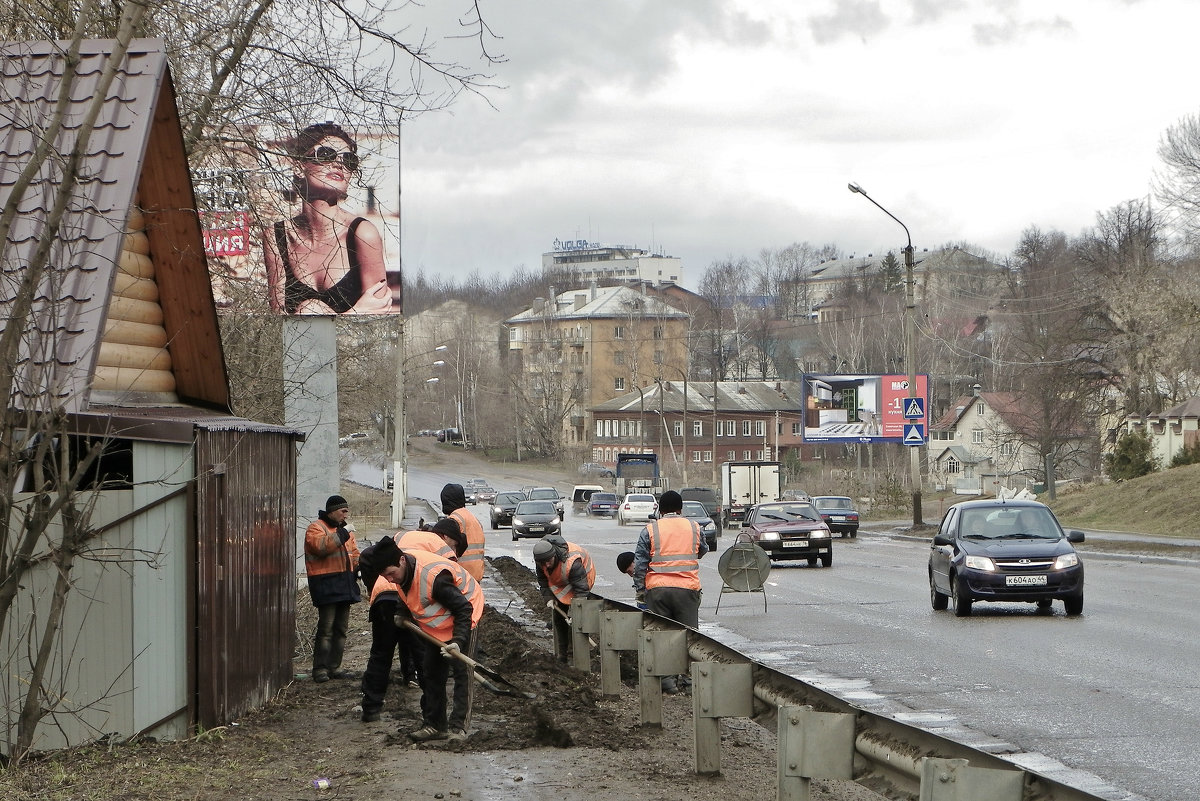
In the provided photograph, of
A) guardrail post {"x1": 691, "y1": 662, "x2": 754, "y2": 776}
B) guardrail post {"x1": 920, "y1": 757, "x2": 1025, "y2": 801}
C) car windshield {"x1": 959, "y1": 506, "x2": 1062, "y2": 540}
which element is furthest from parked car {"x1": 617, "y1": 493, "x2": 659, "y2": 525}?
guardrail post {"x1": 920, "y1": 757, "x2": 1025, "y2": 801}

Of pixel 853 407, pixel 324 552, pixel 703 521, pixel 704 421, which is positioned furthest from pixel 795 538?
pixel 704 421

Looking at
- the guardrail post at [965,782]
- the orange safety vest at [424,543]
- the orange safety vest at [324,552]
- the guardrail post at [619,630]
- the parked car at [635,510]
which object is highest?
the orange safety vest at [424,543]

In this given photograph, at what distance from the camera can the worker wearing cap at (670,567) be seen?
12234 millimetres

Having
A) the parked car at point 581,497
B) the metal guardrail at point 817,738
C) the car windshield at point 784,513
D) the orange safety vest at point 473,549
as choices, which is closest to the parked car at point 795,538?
the car windshield at point 784,513

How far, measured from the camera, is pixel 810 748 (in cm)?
627

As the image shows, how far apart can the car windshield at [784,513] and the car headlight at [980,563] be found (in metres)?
13.4

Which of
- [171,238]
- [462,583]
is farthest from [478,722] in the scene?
[171,238]

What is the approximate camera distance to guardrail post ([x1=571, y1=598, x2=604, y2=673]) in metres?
12.3

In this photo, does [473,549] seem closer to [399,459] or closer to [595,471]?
[399,459]

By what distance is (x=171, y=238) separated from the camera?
10.6 metres

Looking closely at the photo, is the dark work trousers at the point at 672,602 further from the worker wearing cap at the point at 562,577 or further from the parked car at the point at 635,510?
the parked car at the point at 635,510

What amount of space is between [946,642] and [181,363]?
888cm

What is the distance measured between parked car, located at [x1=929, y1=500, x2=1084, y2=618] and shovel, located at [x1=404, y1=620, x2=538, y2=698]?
28.4 ft

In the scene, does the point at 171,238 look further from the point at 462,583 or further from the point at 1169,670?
the point at 1169,670
